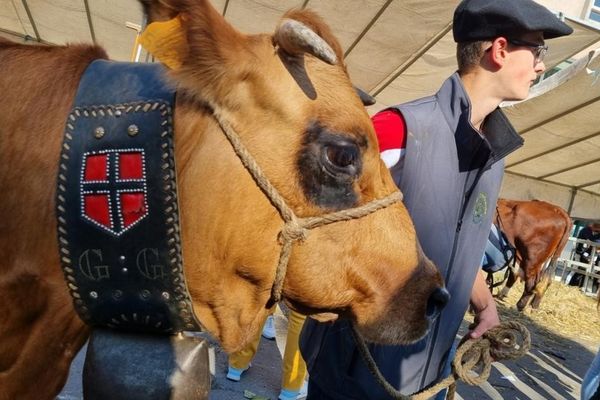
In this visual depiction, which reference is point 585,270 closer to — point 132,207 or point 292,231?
point 292,231

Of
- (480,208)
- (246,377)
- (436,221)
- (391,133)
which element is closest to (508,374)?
(246,377)

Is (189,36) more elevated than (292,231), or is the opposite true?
(189,36)

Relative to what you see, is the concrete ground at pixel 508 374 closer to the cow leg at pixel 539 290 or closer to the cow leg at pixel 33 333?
the cow leg at pixel 539 290

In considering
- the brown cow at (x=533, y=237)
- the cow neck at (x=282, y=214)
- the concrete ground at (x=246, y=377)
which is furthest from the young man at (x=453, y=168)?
→ the brown cow at (x=533, y=237)

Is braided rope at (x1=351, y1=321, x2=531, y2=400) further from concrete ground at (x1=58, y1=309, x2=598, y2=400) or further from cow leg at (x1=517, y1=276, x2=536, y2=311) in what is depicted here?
cow leg at (x1=517, y1=276, x2=536, y2=311)

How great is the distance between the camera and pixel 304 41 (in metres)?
1.18

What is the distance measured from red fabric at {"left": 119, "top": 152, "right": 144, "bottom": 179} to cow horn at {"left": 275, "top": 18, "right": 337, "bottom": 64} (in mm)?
454

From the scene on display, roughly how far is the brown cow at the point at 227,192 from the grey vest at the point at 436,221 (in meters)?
0.50

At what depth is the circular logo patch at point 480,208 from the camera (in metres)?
1.98

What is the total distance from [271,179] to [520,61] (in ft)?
4.15

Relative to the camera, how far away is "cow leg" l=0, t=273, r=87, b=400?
1.24 meters

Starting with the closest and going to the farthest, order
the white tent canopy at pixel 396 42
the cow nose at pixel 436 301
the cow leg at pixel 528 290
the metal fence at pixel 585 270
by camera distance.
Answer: the cow nose at pixel 436 301 < the white tent canopy at pixel 396 42 < the cow leg at pixel 528 290 < the metal fence at pixel 585 270

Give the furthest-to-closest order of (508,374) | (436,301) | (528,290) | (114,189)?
(528,290)
(508,374)
(436,301)
(114,189)

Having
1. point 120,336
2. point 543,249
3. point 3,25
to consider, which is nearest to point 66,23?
point 3,25
